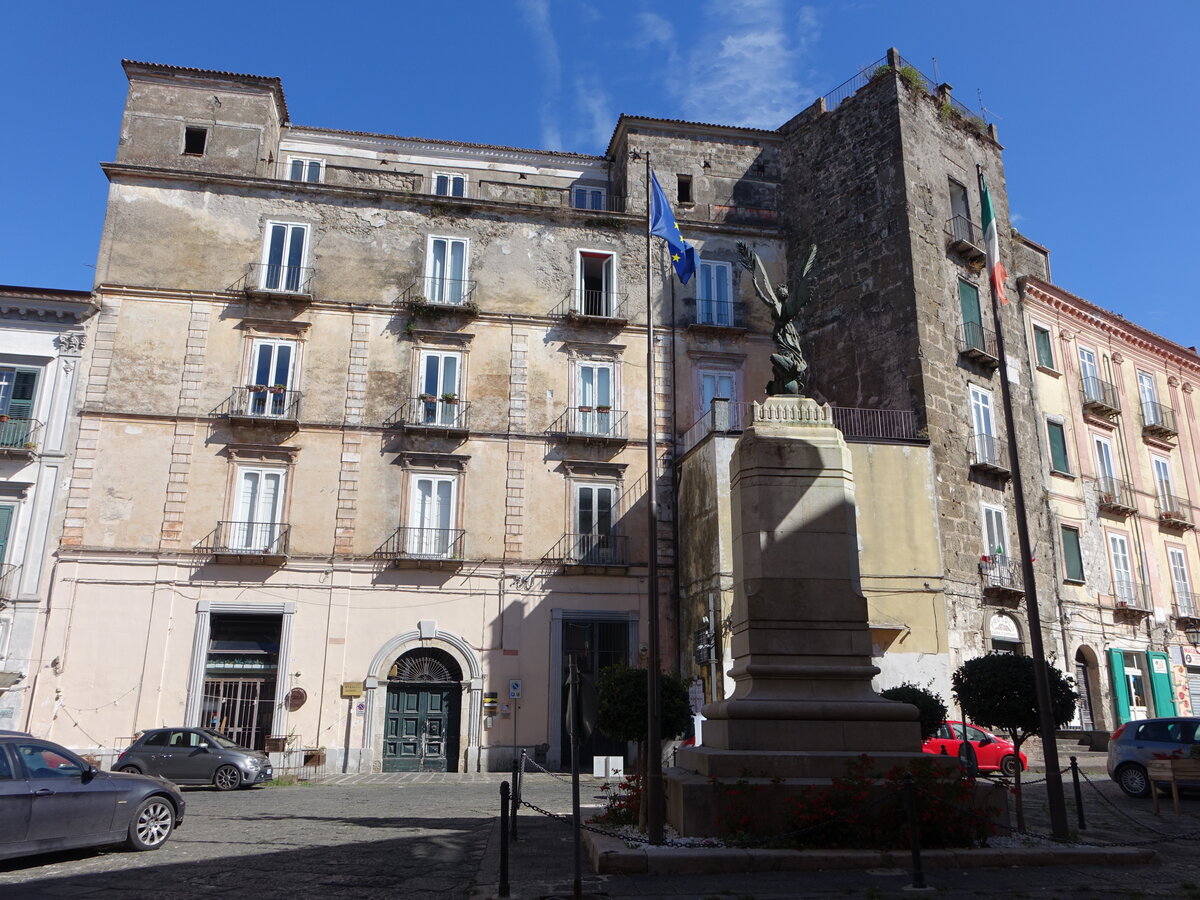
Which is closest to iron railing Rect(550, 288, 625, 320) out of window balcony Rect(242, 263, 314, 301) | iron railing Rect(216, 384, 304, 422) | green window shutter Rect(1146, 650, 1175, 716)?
window balcony Rect(242, 263, 314, 301)

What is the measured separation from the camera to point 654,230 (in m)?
15.8

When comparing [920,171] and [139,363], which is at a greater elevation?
[920,171]

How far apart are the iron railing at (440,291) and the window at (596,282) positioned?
11.4 feet

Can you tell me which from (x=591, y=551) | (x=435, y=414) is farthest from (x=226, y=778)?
(x=435, y=414)

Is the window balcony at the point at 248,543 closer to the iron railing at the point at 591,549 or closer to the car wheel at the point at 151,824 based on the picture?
the iron railing at the point at 591,549

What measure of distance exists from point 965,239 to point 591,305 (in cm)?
1162

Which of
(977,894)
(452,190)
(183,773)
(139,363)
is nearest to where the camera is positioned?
(977,894)

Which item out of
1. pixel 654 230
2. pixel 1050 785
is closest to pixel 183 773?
pixel 654 230

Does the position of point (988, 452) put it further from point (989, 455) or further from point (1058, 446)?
point (1058, 446)

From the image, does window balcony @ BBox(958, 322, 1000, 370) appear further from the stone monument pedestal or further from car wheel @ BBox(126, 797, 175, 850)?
car wheel @ BBox(126, 797, 175, 850)

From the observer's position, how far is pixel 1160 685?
99.8 feet

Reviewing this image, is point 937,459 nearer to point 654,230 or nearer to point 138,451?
point 654,230

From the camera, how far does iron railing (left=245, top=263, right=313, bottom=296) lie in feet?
92.7

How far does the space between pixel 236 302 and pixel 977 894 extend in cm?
2548
